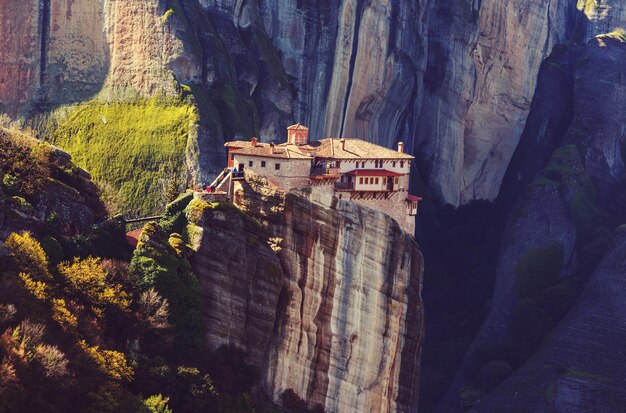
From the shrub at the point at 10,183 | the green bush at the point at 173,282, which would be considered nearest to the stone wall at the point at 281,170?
the green bush at the point at 173,282

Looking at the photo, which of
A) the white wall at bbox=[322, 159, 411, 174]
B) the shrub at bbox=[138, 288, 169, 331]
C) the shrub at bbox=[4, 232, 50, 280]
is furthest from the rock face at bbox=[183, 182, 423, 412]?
the shrub at bbox=[4, 232, 50, 280]

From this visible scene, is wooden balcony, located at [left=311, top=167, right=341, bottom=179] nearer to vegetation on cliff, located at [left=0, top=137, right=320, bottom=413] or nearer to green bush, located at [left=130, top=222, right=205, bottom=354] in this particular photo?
vegetation on cliff, located at [left=0, top=137, right=320, bottom=413]

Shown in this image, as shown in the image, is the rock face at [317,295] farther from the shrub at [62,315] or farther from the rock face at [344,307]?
the shrub at [62,315]

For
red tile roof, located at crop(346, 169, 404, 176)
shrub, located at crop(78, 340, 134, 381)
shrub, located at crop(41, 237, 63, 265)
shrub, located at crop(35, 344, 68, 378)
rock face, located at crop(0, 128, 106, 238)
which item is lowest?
shrub, located at crop(78, 340, 134, 381)

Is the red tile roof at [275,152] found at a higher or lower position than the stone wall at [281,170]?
higher

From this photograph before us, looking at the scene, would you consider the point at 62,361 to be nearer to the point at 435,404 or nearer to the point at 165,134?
the point at 165,134

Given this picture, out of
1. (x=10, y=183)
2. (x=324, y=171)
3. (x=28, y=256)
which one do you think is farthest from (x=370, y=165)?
(x=28, y=256)
